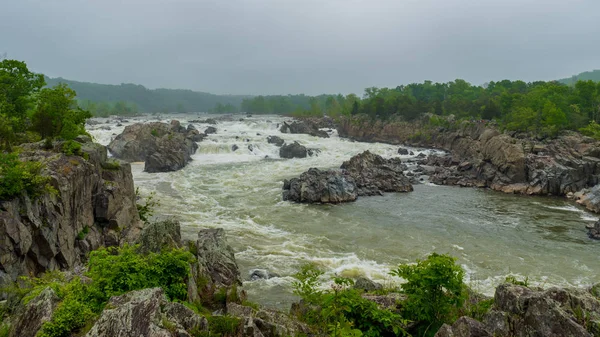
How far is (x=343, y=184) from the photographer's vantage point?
124 ft

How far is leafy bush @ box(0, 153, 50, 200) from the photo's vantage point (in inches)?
537

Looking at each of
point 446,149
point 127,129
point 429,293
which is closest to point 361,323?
point 429,293

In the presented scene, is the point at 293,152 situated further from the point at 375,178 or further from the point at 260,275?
the point at 260,275

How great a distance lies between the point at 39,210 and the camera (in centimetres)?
1492

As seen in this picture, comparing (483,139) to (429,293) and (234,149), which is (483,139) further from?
(429,293)

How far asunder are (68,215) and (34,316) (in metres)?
10.5

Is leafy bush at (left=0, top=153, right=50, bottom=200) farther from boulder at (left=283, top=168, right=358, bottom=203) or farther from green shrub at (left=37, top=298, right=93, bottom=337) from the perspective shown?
boulder at (left=283, top=168, right=358, bottom=203)

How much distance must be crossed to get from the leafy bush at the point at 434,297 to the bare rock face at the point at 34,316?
8535 mm

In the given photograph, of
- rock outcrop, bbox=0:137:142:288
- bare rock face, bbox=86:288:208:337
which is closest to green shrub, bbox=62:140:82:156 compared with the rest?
rock outcrop, bbox=0:137:142:288

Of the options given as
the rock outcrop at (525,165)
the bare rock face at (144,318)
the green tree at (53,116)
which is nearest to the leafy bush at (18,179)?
the green tree at (53,116)

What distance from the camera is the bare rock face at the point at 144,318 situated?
22.2ft

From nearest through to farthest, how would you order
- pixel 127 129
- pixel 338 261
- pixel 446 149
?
1. pixel 338 261
2. pixel 127 129
3. pixel 446 149

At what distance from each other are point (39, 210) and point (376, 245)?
18921mm

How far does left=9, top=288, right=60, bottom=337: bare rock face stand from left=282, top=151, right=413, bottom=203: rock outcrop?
28.5 meters
